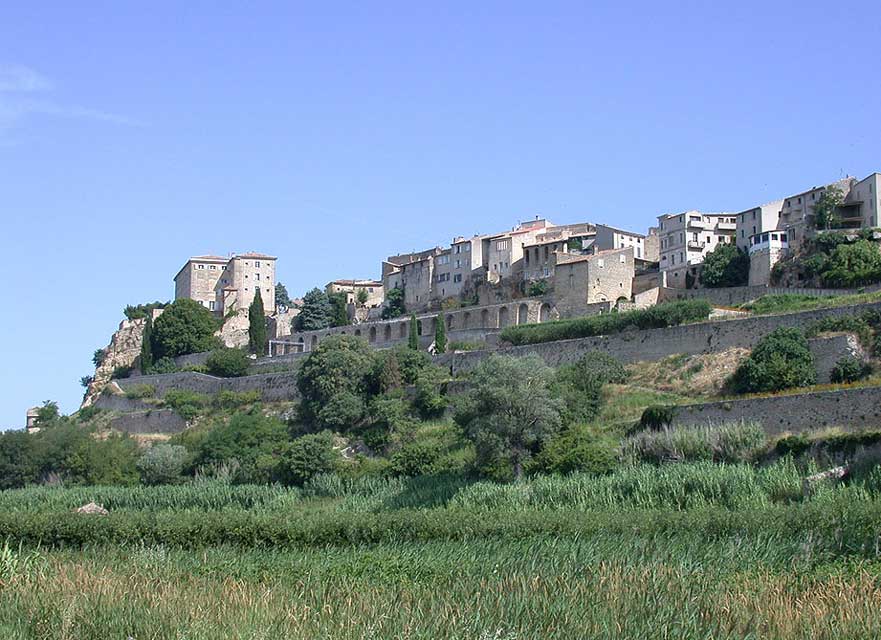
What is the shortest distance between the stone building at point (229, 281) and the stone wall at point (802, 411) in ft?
172

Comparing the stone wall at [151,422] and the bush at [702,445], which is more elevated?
the bush at [702,445]

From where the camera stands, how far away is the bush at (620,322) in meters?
51.5

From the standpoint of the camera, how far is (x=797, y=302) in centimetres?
5284

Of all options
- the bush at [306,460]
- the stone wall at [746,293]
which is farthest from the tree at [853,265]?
the bush at [306,460]

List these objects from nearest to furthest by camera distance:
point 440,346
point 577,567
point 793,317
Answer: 1. point 577,567
2. point 793,317
3. point 440,346

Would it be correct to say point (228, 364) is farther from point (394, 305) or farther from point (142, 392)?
point (394, 305)

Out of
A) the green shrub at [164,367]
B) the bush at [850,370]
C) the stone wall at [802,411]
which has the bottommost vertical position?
the stone wall at [802,411]

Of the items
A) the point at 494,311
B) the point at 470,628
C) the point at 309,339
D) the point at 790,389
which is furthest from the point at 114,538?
the point at 309,339

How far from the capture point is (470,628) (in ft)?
62.8

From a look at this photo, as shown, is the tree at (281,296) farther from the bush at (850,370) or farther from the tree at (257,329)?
the bush at (850,370)

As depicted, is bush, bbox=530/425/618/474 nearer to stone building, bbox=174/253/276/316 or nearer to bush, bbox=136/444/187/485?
bush, bbox=136/444/187/485

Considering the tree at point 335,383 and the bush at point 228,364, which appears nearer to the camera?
the tree at point 335,383

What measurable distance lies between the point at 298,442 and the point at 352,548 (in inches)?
716

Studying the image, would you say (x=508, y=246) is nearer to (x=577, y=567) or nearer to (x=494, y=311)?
(x=494, y=311)
